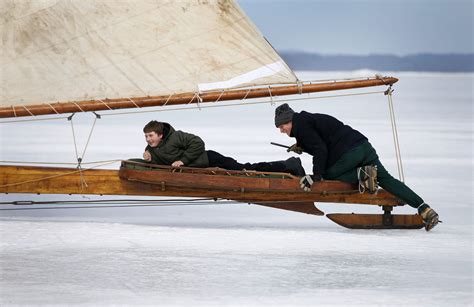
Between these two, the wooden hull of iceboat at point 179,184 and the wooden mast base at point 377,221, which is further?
the wooden mast base at point 377,221

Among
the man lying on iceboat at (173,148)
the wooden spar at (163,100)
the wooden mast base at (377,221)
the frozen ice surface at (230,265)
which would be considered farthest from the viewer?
the wooden mast base at (377,221)

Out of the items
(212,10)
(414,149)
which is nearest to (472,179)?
(414,149)

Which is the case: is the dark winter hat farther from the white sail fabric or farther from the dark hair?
the dark hair

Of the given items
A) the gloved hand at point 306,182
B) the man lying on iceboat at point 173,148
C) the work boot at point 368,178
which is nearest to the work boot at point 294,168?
the man lying on iceboat at point 173,148

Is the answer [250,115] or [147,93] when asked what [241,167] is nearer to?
[147,93]

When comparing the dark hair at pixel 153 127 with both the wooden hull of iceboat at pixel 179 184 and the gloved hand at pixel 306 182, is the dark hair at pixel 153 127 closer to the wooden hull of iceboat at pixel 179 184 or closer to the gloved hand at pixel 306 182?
the wooden hull of iceboat at pixel 179 184

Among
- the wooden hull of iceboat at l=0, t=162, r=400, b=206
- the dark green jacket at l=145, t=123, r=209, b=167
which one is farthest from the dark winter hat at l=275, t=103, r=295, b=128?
the dark green jacket at l=145, t=123, r=209, b=167

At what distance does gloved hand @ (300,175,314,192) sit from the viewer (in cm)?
770

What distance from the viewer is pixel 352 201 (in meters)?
7.86

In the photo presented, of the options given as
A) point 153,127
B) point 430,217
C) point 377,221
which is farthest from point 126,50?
point 430,217

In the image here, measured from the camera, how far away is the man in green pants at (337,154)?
772 centimetres

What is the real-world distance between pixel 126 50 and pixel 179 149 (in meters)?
0.72

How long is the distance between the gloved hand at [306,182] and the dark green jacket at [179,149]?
64cm

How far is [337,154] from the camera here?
25.8 feet
